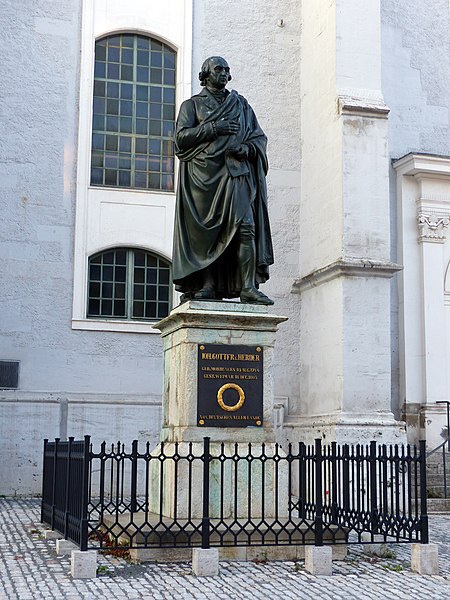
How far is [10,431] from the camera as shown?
51.1ft

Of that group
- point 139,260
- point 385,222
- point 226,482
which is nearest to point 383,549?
point 226,482

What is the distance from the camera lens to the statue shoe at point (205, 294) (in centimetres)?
977

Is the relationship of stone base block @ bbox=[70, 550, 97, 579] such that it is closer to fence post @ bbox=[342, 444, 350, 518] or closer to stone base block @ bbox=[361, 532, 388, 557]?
fence post @ bbox=[342, 444, 350, 518]

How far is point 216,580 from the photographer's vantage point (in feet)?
25.3

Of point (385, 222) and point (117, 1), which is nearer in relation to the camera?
point (385, 222)

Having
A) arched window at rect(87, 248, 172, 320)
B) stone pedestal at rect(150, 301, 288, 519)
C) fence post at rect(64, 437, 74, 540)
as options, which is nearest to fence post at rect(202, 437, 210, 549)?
stone pedestal at rect(150, 301, 288, 519)

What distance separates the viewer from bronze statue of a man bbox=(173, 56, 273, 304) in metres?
9.85

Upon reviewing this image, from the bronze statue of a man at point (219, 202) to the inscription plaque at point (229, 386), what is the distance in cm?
66

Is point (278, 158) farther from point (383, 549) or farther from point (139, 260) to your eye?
point (383, 549)

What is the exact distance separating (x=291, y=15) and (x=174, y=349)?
36.3 feet

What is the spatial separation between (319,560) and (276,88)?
39.6 feet

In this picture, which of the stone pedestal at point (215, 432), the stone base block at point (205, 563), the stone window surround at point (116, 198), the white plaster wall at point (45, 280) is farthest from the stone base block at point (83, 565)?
the stone window surround at point (116, 198)

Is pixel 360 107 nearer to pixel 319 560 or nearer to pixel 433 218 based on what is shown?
pixel 433 218

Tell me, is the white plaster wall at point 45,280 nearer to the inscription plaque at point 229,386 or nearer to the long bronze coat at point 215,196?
the long bronze coat at point 215,196
